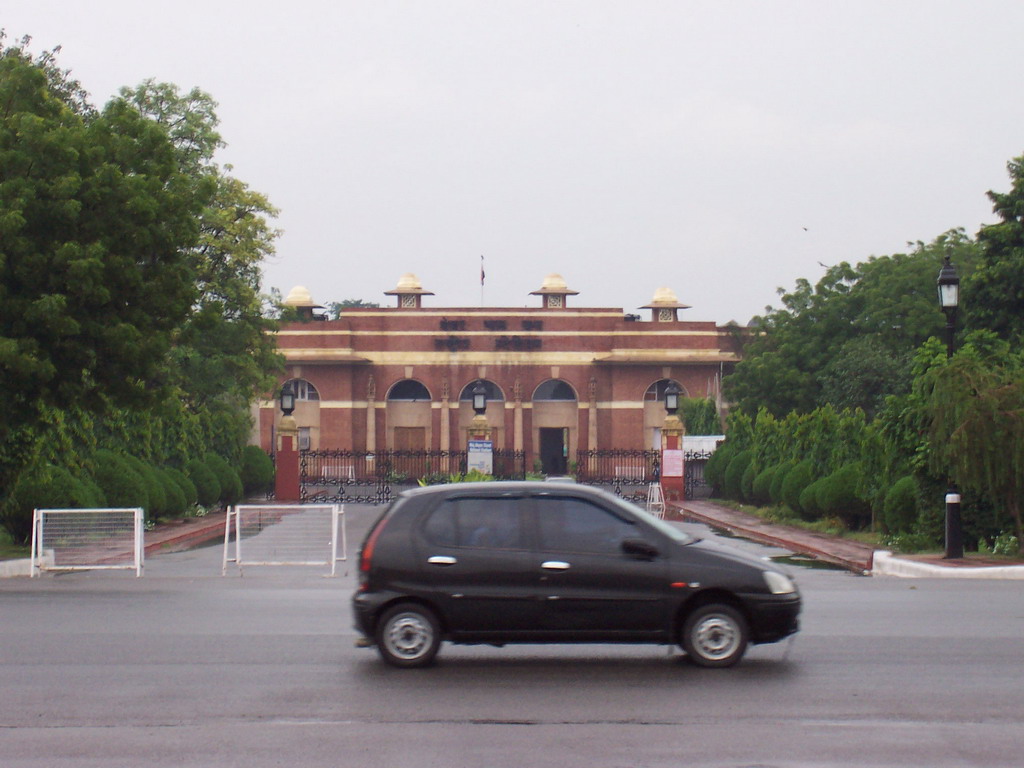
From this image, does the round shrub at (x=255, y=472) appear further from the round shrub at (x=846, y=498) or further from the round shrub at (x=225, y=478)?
the round shrub at (x=846, y=498)

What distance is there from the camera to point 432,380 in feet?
218

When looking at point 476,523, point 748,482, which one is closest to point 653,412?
point 748,482

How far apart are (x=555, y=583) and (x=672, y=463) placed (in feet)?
122

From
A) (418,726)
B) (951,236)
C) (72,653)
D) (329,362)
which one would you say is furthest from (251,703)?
(329,362)

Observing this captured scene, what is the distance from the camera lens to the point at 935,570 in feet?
62.4

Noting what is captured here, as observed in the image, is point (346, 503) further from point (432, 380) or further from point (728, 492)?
point (432, 380)

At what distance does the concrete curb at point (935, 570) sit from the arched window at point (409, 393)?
47425 millimetres

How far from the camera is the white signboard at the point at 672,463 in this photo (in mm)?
46188

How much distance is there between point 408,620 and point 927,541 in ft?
49.3

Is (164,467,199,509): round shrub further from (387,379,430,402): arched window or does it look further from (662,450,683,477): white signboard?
(387,379,430,402): arched window

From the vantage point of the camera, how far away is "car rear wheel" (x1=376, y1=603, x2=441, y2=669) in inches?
389

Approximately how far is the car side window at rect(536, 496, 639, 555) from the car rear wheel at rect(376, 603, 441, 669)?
3.43 ft

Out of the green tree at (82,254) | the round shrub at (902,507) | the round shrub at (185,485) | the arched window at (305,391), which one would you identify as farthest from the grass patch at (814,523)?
the arched window at (305,391)

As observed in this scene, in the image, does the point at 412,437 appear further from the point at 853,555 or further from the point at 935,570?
the point at 935,570
